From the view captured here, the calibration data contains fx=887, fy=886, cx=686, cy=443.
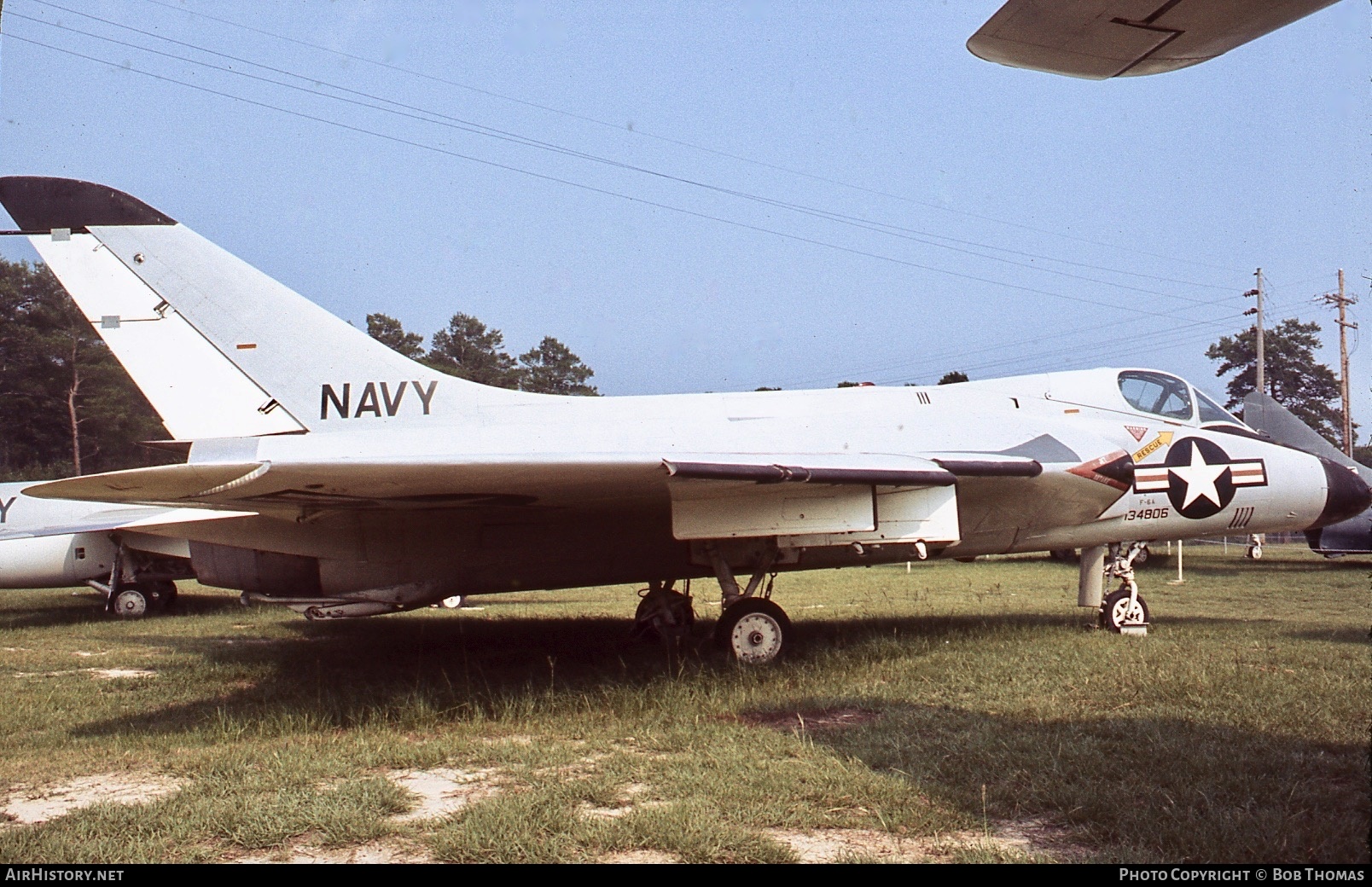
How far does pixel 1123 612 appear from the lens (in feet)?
31.3

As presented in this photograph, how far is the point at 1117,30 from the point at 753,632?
19.3ft

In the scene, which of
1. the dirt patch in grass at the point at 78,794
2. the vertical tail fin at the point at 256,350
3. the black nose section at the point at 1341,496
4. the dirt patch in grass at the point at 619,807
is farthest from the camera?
the black nose section at the point at 1341,496

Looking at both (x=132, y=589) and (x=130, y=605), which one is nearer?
(x=130, y=605)

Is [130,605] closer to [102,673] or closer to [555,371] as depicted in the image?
[102,673]

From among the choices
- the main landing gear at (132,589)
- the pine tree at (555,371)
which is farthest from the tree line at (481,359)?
the main landing gear at (132,589)

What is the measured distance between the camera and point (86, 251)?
9.39 meters

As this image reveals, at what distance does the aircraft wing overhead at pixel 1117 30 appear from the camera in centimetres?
318

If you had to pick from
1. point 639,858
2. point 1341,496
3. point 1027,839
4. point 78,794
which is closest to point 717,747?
point 639,858

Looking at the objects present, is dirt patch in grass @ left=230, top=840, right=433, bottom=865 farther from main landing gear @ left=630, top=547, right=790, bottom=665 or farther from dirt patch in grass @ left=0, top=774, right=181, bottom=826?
main landing gear @ left=630, top=547, right=790, bottom=665

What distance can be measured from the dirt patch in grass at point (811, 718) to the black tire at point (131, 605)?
46.5ft

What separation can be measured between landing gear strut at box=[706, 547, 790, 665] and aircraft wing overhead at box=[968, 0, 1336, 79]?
540cm

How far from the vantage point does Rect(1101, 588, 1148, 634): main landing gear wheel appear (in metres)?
9.51

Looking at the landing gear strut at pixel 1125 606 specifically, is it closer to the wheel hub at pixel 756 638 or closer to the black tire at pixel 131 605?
the wheel hub at pixel 756 638
